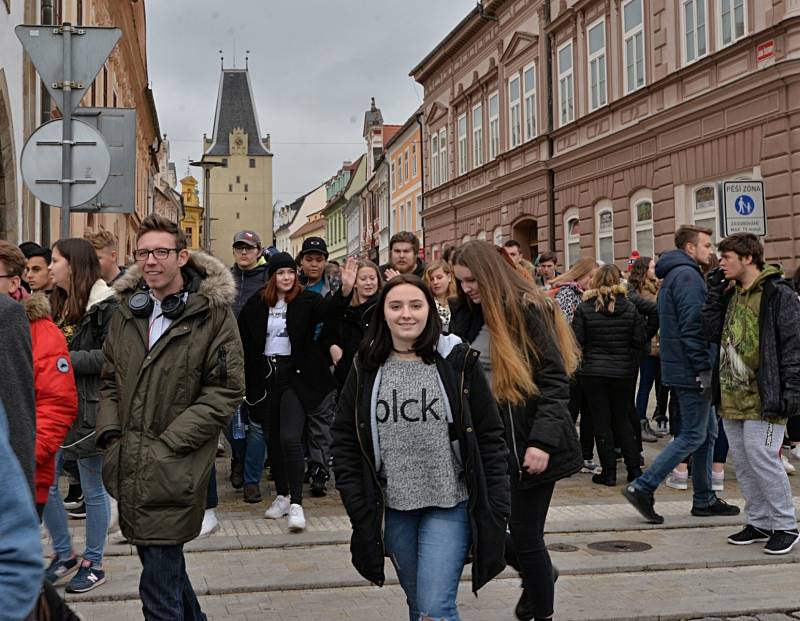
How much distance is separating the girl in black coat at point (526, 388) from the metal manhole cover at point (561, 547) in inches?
85.5

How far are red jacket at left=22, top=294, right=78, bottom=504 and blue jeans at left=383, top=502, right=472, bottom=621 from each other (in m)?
1.47

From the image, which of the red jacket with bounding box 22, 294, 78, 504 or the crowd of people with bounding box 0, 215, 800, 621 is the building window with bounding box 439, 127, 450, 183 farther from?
the red jacket with bounding box 22, 294, 78, 504

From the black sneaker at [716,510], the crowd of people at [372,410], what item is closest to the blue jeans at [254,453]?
the crowd of people at [372,410]

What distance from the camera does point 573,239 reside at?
2736cm

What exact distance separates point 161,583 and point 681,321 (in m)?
4.84

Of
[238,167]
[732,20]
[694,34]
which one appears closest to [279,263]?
[732,20]

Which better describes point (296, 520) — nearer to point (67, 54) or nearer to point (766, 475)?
point (766, 475)

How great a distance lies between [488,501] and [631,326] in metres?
5.51

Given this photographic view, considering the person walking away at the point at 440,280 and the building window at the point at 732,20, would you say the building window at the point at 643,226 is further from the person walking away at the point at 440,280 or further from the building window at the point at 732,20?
the person walking away at the point at 440,280

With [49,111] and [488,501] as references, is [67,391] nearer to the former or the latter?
[488,501]

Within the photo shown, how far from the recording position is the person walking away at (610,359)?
9086 mm

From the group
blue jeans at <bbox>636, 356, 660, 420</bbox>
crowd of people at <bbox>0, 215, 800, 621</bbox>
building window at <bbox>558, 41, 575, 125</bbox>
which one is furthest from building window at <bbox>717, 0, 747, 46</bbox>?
crowd of people at <bbox>0, 215, 800, 621</bbox>

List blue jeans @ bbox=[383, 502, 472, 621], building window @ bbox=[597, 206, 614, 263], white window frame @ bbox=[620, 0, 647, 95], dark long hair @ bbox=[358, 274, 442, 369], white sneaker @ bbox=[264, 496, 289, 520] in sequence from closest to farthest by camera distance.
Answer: blue jeans @ bbox=[383, 502, 472, 621] → dark long hair @ bbox=[358, 274, 442, 369] → white sneaker @ bbox=[264, 496, 289, 520] → white window frame @ bbox=[620, 0, 647, 95] → building window @ bbox=[597, 206, 614, 263]

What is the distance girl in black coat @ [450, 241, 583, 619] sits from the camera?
14.9 ft
